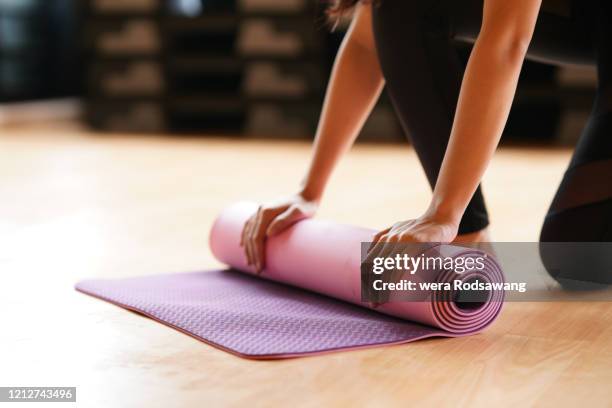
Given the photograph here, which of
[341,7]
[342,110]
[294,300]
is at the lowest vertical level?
[294,300]

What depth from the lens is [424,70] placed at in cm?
128

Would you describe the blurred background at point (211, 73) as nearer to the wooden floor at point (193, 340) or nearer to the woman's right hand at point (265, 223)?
the wooden floor at point (193, 340)

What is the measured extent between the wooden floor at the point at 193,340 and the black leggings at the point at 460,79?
176 millimetres

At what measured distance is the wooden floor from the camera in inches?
33.5

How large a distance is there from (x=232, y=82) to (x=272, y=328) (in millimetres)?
3527

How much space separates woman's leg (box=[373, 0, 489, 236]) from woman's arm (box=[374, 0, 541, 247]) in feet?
0.77

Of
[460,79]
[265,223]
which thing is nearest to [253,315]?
[265,223]

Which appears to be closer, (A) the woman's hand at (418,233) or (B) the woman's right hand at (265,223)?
(A) the woman's hand at (418,233)

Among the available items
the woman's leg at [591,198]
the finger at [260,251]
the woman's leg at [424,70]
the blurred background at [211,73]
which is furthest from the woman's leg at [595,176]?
the blurred background at [211,73]

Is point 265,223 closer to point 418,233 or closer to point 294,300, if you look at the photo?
point 294,300

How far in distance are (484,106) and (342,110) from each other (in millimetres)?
341

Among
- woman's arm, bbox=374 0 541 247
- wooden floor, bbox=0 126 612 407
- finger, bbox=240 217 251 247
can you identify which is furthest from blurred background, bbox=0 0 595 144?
woman's arm, bbox=374 0 541 247

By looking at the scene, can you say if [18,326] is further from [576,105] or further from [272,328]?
[576,105]

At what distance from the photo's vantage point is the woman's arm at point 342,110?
133 centimetres
